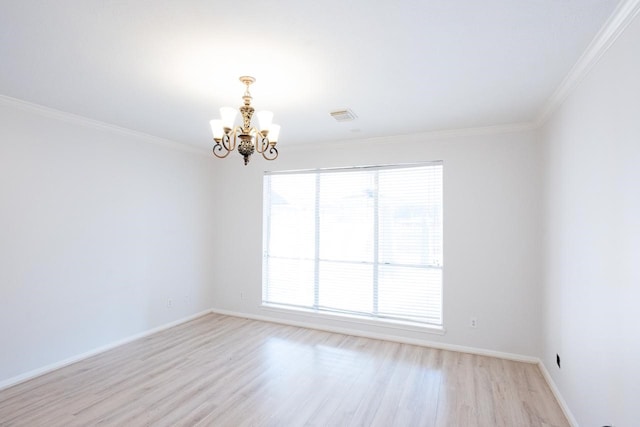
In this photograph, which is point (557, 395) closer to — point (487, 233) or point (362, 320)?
point (487, 233)

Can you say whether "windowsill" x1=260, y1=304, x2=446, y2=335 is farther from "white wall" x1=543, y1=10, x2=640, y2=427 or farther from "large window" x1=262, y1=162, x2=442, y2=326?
"white wall" x1=543, y1=10, x2=640, y2=427

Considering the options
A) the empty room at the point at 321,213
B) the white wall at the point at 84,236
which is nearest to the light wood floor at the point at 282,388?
the empty room at the point at 321,213

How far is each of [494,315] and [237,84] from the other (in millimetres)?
3681

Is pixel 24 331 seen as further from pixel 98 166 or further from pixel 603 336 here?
pixel 603 336

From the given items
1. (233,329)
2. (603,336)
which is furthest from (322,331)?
(603,336)

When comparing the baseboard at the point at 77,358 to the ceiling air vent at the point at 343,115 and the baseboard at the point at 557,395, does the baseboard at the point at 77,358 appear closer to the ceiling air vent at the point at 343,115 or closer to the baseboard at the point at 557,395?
the ceiling air vent at the point at 343,115

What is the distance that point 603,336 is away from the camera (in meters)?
1.98

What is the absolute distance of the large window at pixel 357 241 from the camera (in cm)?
417

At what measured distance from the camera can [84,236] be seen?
3.63m

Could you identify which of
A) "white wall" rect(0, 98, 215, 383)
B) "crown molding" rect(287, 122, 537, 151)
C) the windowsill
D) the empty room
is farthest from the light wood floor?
"crown molding" rect(287, 122, 537, 151)

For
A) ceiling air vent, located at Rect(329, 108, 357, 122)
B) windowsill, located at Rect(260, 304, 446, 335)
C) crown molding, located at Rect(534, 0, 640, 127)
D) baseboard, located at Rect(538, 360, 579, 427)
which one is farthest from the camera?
windowsill, located at Rect(260, 304, 446, 335)

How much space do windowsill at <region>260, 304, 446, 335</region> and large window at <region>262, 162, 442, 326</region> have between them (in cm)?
6

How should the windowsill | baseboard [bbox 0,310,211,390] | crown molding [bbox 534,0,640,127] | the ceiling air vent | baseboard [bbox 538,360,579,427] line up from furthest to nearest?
the windowsill < the ceiling air vent < baseboard [bbox 0,310,211,390] < baseboard [bbox 538,360,579,427] < crown molding [bbox 534,0,640,127]

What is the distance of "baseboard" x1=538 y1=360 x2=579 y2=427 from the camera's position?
248 cm
